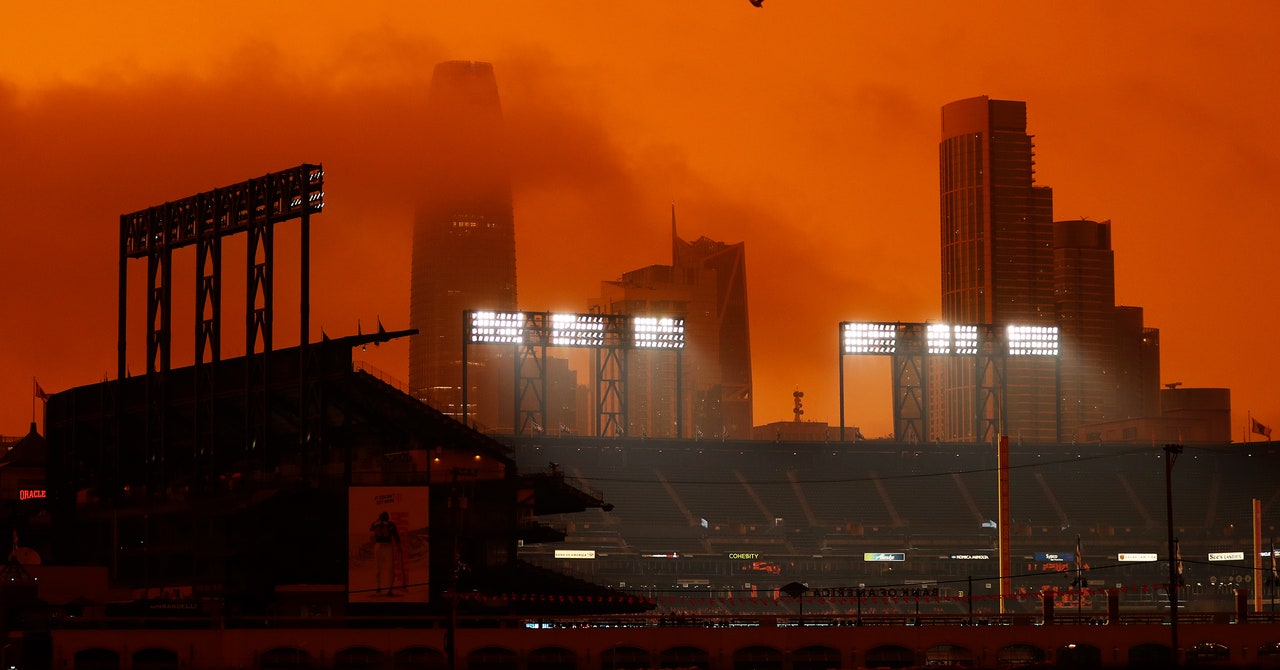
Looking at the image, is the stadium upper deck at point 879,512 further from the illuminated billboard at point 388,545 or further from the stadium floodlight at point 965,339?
the illuminated billboard at point 388,545

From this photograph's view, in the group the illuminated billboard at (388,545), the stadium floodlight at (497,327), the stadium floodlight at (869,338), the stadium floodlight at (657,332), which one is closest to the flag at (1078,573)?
the stadium floodlight at (869,338)

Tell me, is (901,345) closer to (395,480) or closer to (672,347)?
(672,347)

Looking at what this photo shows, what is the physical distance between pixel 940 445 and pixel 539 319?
45580mm

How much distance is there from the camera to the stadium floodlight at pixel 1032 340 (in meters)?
158

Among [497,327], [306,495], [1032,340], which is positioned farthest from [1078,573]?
[497,327]

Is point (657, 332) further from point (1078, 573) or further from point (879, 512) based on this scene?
point (1078, 573)

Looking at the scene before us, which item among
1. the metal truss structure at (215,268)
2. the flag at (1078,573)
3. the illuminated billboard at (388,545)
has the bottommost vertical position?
the flag at (1078,573)

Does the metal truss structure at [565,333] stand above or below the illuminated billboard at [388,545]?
above

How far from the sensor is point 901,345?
152875 millimetres

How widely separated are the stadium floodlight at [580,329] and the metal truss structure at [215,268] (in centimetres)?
4252

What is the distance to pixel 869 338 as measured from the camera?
504 ft

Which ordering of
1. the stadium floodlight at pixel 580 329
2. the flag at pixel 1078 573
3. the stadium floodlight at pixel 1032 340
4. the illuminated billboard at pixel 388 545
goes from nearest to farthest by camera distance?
the illuminated billboard at pixel 388 545, the flag at pixel 1078 573, the stadium floodlight at pixel 580 329, the stadium floodlight at pixel 1032 340

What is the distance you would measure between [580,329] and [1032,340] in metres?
43.0

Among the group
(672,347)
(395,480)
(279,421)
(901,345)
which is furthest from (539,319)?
(395,480)
